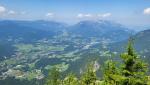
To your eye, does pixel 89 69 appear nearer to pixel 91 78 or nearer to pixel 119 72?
pixel 91 78

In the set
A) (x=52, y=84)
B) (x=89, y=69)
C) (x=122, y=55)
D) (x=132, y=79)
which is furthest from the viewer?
(x=52, y=84)

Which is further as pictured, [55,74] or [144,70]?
[55,74]

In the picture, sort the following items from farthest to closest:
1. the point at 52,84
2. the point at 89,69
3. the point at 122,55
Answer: the point at 52,84, the point at 89,69, the point at 122,55

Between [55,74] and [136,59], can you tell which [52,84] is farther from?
[136,59]

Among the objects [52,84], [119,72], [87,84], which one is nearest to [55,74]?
[52,84]

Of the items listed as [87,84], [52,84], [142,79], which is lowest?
[52,84]

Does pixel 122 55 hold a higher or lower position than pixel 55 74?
higher
